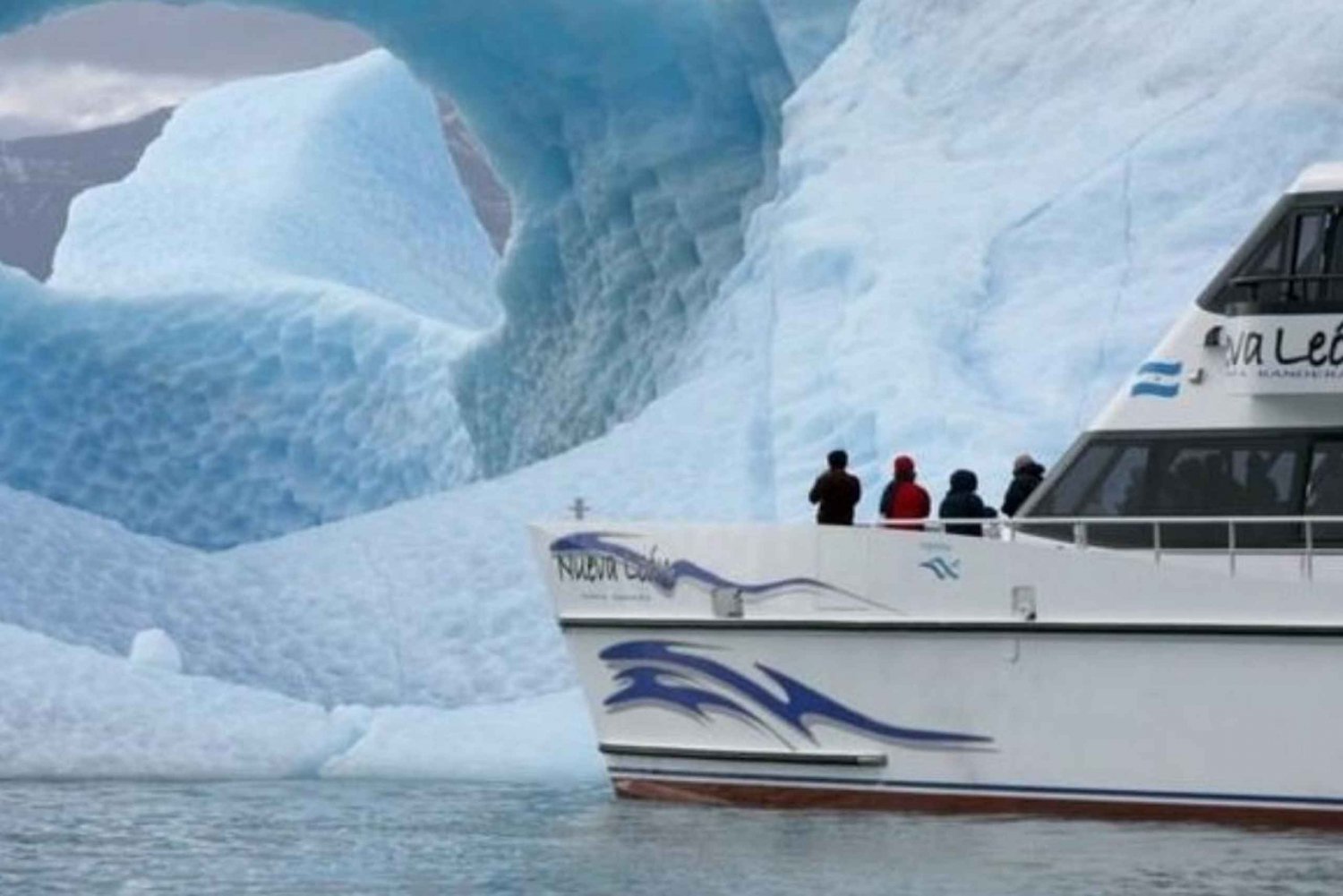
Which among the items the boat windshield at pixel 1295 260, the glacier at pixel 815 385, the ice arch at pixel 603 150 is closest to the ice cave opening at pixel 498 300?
→ the ice arch at pixel 603 150

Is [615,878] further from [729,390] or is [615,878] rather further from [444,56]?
[444,56]

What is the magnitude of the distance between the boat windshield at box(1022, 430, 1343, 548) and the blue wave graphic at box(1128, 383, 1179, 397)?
222 millimetres

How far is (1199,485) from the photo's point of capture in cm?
1770

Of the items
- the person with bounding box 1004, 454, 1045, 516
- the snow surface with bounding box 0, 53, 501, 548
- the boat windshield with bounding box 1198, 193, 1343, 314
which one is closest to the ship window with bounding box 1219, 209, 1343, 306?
the boat windshield with bounding box 1198, 193, 1343, 314

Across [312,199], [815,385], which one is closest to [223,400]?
[312,199]

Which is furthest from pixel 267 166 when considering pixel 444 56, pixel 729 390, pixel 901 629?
pixel 901 629

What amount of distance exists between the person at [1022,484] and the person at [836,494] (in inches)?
33.6

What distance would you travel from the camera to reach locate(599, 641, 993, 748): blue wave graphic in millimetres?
17922

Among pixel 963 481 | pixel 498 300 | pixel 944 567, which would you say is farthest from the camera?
pixel 498 300

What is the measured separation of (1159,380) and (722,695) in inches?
115

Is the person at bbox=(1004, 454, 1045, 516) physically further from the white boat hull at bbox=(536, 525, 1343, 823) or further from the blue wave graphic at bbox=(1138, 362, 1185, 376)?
the white boat hull at bbox=(536, 525, 1343, 823)

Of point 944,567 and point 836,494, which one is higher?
point 836,494

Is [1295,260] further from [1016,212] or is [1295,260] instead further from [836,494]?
[1016,212]

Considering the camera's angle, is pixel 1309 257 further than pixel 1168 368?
No
